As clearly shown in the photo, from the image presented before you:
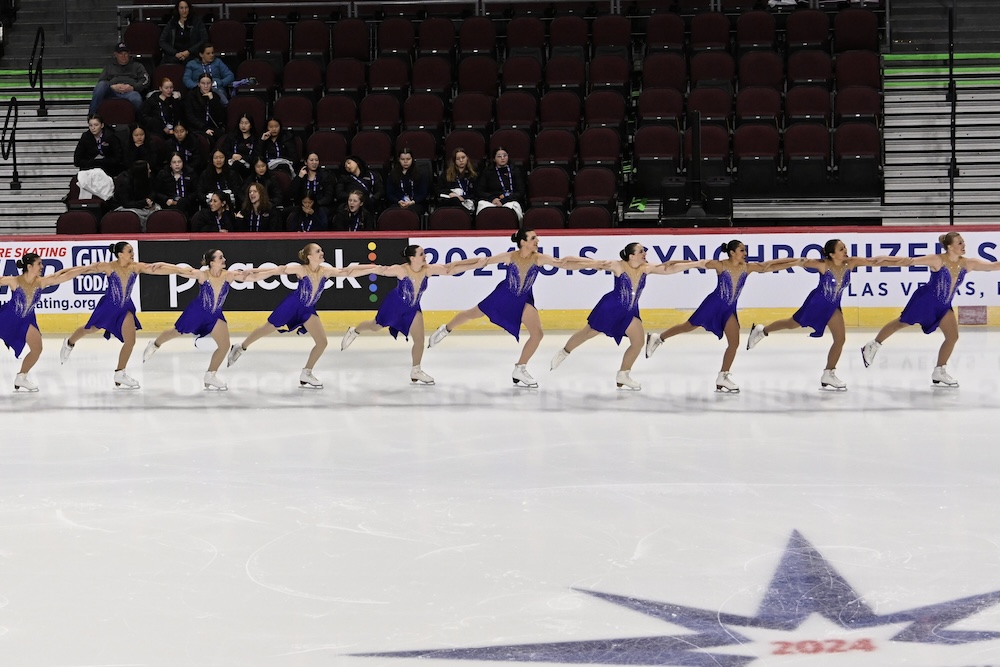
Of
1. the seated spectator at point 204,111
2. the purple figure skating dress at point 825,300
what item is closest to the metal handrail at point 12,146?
the seated spectator at point 204,111

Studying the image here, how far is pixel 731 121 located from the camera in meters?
14.8

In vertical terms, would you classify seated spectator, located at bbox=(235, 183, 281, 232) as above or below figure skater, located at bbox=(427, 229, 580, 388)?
above

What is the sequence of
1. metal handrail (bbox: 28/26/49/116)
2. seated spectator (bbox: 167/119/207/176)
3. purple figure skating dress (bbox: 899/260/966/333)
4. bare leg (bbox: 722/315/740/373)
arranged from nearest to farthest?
bare leg (bbox: 722/315/740/373) < purple figure skating dress (bbox: 899/260/966/333) < seated spectator (bbox: 167/119/207/176) < metal handrail (bbox: 28/26/49/116)

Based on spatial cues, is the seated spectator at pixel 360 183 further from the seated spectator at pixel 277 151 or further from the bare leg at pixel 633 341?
the bare leg at pixel 633 341

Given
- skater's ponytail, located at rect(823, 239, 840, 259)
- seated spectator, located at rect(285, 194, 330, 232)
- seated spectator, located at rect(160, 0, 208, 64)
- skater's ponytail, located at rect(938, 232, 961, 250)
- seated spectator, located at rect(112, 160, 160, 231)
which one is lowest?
skater's ponytail, located at rect(823, 239, 840, 259)

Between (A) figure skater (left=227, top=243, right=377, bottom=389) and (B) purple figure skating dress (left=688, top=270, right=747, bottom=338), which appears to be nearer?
(B) purple figure skating dress (left=688, top=270, right=747, bottom=338)

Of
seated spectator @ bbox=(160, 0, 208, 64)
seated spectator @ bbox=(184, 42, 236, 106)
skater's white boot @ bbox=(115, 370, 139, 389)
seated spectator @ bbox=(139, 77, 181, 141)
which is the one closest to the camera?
skater's white boot @ bbox=(115, 370, 139, 389)

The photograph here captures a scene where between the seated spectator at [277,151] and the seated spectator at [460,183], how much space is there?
71.6 inches

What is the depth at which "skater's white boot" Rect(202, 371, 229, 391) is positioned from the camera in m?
9.65

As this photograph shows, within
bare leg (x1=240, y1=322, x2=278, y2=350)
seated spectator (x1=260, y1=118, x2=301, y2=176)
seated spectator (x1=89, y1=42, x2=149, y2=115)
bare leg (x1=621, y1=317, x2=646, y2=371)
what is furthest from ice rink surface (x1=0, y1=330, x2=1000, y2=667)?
seated spectator (x1=89, y1=42, x2=149, y2=115)

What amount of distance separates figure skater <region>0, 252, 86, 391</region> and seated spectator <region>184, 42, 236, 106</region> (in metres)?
5.58

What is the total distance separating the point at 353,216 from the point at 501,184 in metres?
1.64

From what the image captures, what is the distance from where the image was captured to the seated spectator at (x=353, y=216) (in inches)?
517

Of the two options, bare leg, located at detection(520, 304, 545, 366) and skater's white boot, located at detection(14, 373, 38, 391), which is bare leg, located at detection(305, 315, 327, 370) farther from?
skater's white boot, located at detection(14, 373, 38, 391)
